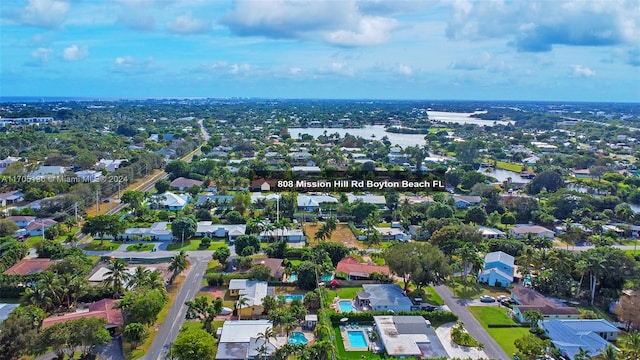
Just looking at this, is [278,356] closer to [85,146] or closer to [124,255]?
[124,255]

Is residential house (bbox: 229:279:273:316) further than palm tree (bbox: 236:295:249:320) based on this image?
Yes

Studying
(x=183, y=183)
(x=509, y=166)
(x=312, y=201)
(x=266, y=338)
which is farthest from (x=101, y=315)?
(x=509, y=166)

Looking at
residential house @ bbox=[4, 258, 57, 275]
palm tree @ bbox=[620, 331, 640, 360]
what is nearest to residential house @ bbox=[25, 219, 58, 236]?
residential house @ bbox=[4, 258, 57, 275]

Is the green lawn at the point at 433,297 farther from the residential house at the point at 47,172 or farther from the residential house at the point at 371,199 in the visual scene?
the residential house at the point at 47,172

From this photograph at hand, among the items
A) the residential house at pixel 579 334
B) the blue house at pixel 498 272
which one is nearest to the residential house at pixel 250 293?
the blue house at pixel 498 272

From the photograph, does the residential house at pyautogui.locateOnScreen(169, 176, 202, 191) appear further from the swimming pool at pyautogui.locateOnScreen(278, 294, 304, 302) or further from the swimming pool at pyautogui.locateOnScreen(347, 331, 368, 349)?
the swimming pool at pyautogui.locateOnScreen(347, 331, 368, 349)

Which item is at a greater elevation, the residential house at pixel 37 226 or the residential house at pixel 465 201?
the residential house at pixel 465 201

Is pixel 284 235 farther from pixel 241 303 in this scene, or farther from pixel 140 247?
pixel 241 303
